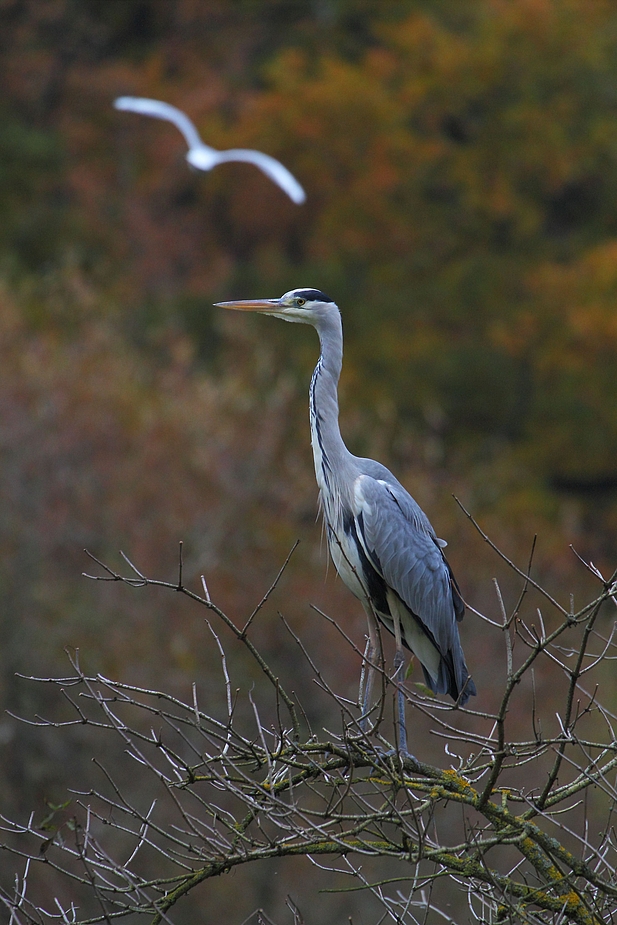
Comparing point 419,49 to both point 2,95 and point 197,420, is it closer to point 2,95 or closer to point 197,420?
point 2,95

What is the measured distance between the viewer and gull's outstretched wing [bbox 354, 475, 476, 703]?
5.60 meters

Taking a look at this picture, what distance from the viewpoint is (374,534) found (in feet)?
18.3

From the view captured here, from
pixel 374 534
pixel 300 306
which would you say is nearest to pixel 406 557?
pixel 374 534

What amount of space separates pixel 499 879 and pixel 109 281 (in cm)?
1802

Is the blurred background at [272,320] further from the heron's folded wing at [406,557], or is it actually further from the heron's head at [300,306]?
the heron's head at [300,306]

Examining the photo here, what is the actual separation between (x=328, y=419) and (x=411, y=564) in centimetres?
73

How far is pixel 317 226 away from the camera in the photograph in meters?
23.5

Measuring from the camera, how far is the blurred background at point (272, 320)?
507 inches

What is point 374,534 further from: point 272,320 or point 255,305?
point 272,320

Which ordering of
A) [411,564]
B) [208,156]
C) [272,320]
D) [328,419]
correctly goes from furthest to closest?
[272,320] < [208,156] < [411,564] < [328,419]

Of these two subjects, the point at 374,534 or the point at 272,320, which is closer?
the point at 374,534

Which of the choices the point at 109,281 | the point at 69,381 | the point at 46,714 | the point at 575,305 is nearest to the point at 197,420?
the point at 69,381

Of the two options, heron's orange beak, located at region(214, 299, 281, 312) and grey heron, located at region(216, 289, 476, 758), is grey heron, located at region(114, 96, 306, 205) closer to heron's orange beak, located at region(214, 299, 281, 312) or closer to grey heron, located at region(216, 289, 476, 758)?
heron's orange beak, located at region(214, 299, 281, 312)

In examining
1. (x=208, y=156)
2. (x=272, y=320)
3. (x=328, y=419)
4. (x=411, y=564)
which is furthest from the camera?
(x=272, y=320)
